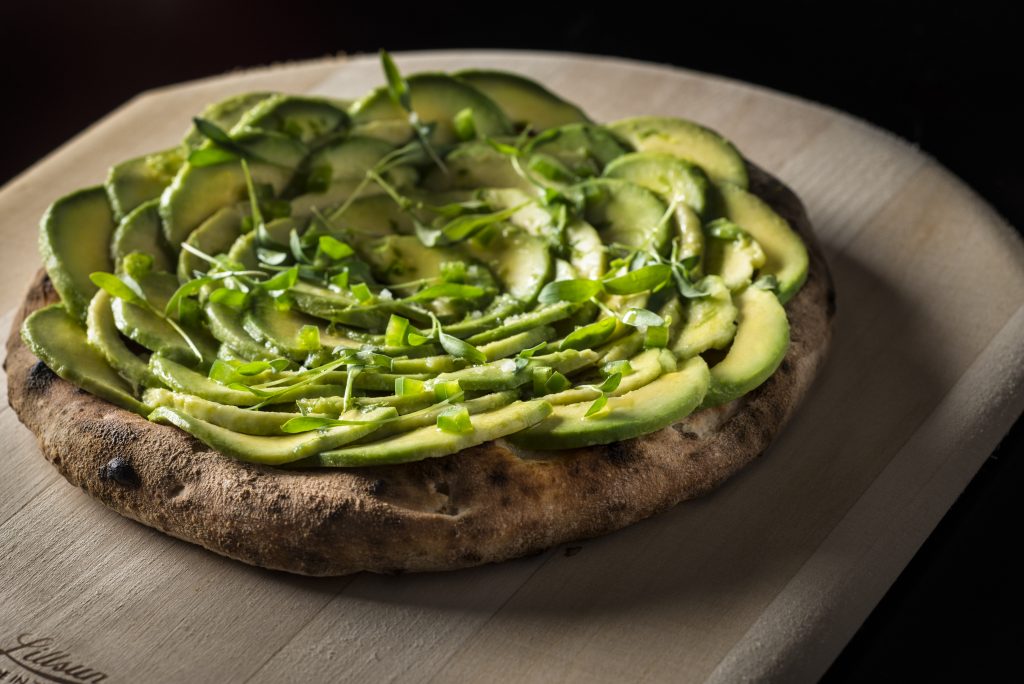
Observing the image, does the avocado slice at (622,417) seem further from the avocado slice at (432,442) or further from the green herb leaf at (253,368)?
the green herb leaf at (253,368)

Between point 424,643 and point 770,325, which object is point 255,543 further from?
point 770,325

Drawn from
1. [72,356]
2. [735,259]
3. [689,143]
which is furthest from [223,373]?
[689,143]

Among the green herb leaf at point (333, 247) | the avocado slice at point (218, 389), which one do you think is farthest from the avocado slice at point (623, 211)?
the avocado slice at point (218, 389)

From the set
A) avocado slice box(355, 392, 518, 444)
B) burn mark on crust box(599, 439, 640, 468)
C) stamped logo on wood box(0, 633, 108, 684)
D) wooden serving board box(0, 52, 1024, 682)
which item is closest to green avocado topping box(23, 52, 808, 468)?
avocado slice box(355, 392, 518, 444)

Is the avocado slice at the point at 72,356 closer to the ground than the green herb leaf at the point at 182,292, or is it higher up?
closer to the ground

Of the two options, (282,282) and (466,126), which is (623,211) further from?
(282,282)

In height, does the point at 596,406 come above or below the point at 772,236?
above

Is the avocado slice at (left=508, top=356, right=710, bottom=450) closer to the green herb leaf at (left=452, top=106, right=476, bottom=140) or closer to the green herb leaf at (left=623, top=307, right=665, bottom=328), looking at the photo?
the green herb leaf at (left=623, top=307, right=665, bottom=328)

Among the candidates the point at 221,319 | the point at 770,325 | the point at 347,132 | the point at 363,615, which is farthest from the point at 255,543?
the point at 347,132
